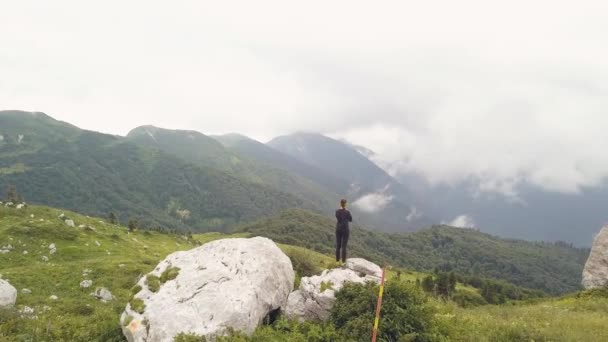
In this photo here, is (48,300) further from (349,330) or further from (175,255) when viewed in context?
(349,330)

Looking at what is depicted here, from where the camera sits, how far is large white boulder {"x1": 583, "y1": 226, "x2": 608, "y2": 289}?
40.8 meters

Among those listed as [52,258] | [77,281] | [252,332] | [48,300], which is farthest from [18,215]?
[252,332]

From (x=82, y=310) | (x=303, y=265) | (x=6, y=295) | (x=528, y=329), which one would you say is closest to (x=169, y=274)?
(x=82, y=310)

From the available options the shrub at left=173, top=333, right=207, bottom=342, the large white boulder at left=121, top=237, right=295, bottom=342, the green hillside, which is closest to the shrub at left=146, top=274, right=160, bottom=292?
the large white boulder at left=121, top=237, right=295, bottom=342

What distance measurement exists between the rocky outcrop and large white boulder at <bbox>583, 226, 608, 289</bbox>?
32286mm

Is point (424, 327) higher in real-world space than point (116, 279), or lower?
higher

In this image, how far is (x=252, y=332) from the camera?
18141 mm

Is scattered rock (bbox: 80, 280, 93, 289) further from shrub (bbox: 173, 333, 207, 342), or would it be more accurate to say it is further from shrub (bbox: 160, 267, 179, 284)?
shrub (bbox: 173, 333, 207, 342)

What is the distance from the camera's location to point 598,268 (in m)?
41.5

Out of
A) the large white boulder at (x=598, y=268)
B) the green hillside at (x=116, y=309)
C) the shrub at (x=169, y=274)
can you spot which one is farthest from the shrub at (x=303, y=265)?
the large white boulder at (x=598, y=268)

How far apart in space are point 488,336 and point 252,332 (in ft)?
36.4

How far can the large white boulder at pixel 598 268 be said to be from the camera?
40.8 metres

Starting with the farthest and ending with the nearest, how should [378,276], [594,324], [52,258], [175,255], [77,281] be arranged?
[52,258]
[77,281]
[175,255]
[378,276]
[594,324]

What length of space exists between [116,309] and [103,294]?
7758mm
